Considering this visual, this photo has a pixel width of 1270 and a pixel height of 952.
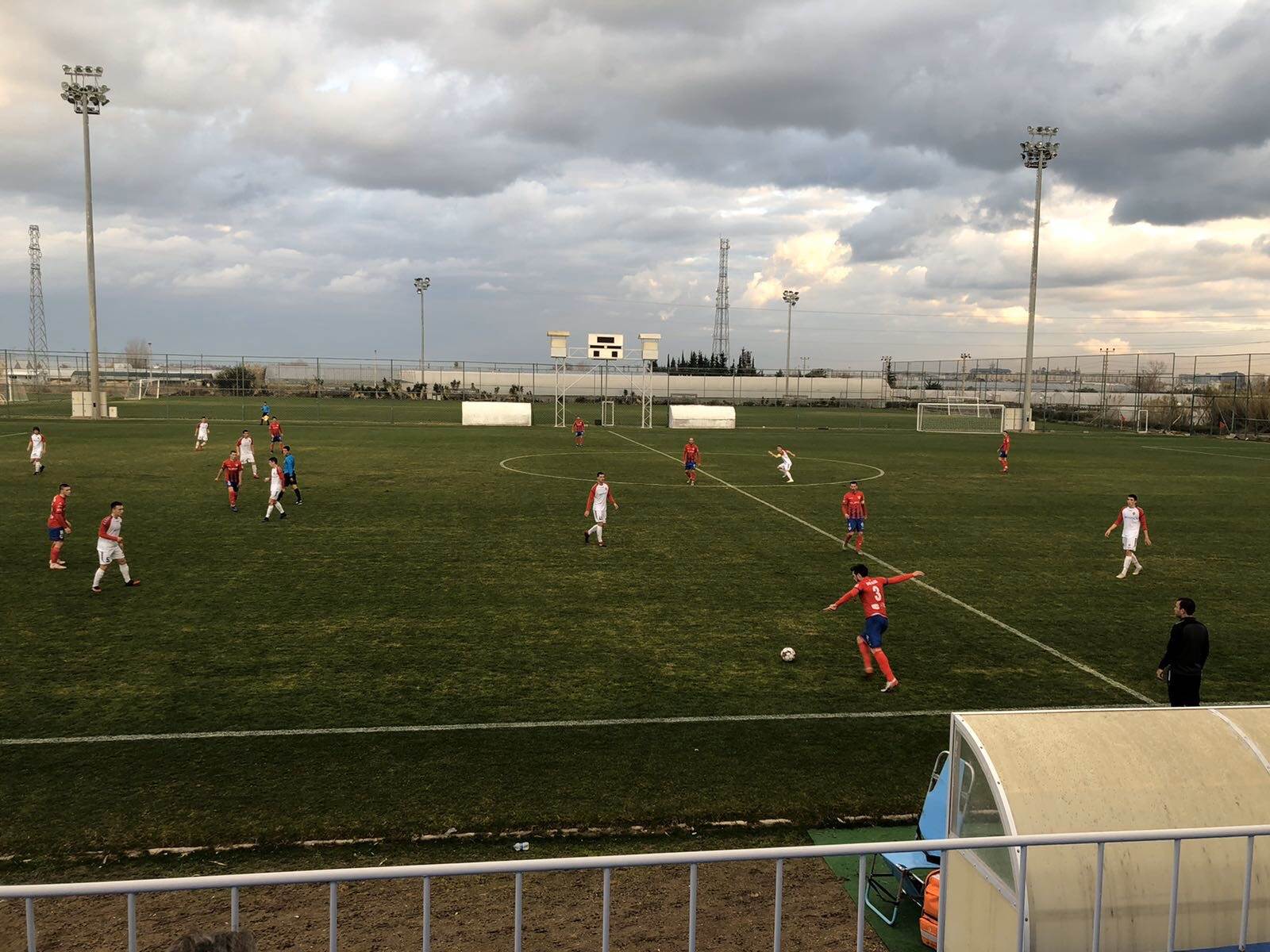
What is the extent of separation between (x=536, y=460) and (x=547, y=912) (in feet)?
109

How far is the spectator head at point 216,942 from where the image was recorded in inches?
135

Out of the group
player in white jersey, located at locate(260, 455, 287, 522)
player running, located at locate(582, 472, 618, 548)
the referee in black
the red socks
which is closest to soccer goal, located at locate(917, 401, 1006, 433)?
player running, located at locate(582, 472, 618, 548)

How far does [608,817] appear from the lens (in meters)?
8.19

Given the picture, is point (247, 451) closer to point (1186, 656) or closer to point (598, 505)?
point (598, 505)

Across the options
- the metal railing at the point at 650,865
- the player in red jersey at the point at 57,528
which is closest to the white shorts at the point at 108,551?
the player in red jersey at the point at 57,528

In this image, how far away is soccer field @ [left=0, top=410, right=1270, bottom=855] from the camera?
8664 mm

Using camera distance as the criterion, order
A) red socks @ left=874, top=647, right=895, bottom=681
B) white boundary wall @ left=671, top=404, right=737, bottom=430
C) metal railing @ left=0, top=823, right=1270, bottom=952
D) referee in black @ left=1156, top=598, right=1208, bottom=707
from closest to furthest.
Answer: metal railing @ left=0, top=823, right=1270, bottom=952
referee in black @ left=1156, top=598, right=1208, bottom=707
red socks @ left=874, top=647, right=895, bottom=681
white boundary wall @ left=671, top=404, right=737, bottom=430

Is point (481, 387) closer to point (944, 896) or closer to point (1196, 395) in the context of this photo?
point (1196, 395)

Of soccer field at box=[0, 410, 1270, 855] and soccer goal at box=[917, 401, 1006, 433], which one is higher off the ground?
soccer goal at box=[917, 401, 1006, 433]

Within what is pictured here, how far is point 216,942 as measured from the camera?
3596mm

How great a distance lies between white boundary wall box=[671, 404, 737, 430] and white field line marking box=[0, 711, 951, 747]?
54314 mm

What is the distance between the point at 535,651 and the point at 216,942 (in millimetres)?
9610

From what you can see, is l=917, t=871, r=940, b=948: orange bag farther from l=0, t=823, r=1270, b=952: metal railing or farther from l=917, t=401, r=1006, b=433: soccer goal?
l=917, t=401, r=1006, b=433: soccer goal

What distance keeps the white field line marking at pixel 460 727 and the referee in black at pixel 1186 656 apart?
2.39 meters
